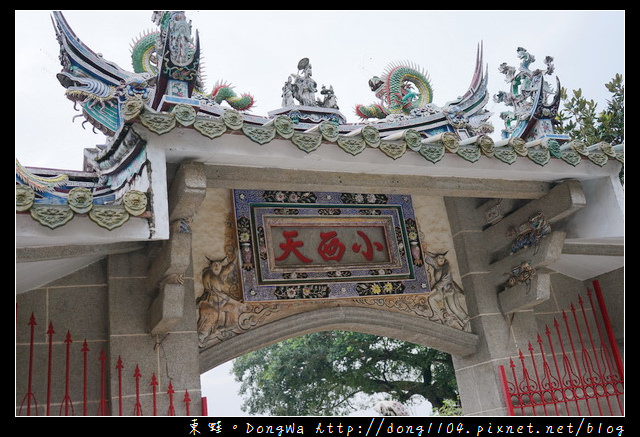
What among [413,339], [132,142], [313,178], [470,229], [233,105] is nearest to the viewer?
[132,142]

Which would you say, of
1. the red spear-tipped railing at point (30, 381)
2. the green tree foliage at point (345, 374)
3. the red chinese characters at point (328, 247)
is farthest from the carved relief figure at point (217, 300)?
the green tree foliage at point (345, 374)

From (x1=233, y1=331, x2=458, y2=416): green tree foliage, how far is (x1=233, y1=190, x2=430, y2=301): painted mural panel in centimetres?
717

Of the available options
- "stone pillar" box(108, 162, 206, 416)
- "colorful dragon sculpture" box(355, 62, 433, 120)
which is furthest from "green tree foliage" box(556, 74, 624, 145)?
"stone pillar" box(108, 162, 206, 416)

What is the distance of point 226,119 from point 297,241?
1399mm

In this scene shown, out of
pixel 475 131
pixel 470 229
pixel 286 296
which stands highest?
pixel 475 131

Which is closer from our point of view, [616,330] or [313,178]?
[313,178]

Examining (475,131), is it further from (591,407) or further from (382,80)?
(591,407)

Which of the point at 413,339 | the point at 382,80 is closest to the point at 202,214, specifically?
the point at 413,339

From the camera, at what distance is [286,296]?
469cm

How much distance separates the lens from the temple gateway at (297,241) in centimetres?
386

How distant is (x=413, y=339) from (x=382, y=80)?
296cm

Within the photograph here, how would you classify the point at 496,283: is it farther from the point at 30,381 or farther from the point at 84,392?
the point at 30,381

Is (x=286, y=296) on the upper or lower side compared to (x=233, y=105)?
lower

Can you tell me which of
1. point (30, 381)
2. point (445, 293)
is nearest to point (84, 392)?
point (30, 381)
